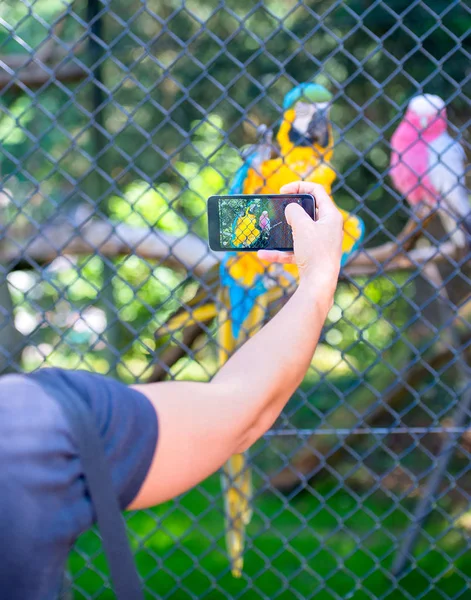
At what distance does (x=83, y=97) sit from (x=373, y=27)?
1.44 m

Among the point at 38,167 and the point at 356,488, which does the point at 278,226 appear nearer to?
the point at 356,488

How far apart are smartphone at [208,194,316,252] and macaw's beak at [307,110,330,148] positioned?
904 mm

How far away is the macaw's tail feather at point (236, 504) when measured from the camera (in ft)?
5.40

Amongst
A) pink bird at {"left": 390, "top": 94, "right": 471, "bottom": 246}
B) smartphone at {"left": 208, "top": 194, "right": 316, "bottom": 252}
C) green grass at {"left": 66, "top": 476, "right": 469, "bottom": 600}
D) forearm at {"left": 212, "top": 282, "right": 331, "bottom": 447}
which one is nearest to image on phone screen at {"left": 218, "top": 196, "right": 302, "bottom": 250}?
smartphone at {"left": 208, "top": 194, "right": 316, "bottom": 252}

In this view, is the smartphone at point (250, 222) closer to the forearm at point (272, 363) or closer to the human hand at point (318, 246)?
the human hand at point (318, 246)

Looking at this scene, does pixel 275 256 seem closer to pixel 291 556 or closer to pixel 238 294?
pixel 238 294

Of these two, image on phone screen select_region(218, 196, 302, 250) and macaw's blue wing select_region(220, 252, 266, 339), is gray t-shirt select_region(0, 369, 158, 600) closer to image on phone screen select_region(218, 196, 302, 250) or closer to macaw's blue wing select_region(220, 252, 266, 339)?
image on phone screen select_region(218, 196, 302, 250)

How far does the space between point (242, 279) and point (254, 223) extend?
2.66 feet

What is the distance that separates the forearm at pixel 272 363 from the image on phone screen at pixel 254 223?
218 mm

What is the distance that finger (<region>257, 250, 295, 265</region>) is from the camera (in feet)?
2.74

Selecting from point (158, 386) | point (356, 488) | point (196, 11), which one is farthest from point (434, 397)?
point (158, 386)

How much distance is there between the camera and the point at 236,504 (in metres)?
1.72

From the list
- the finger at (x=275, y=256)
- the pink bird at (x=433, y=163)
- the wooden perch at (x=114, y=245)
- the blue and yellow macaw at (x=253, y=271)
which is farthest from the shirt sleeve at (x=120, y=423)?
the pink bird at (x=433, y=163)

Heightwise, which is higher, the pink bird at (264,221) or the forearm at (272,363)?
the forearm at (272,363)
